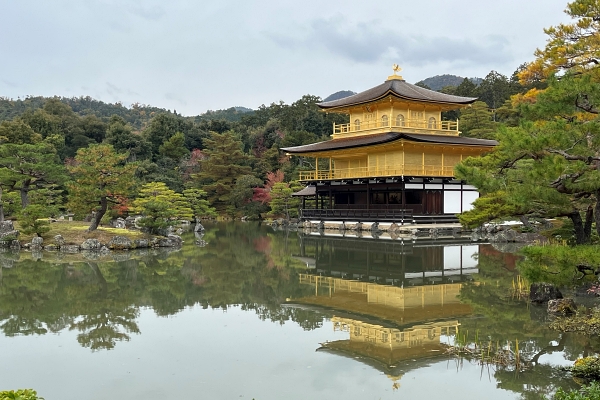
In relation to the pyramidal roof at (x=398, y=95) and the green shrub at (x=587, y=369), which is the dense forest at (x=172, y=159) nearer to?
the pyramidal roof at (x=398, y=95)

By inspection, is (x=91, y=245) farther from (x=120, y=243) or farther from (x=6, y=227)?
(x=6, y=227)

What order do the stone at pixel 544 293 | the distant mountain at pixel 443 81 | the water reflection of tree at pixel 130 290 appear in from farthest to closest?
1. the distant mountain at pixel 443 81
2. the stone at pixel 544 293
3. the water reflection of tree at pixel 130 290

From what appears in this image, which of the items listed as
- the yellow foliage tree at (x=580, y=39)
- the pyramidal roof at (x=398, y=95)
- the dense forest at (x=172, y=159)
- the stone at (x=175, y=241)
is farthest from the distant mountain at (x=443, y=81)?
the yellow foliage tree at (x=580, y=39)

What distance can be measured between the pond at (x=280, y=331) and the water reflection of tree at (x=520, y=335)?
0.08 ft

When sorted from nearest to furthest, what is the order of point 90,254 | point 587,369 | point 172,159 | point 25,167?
point 587,369
point 90,254
point 25,167
point 172,159

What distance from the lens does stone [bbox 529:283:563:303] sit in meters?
9.05

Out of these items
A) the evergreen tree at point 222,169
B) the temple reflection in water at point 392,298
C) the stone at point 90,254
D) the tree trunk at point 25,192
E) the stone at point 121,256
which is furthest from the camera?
the evergreen tree at point 222,169

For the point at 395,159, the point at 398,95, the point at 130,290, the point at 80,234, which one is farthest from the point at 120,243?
the point at 398,95

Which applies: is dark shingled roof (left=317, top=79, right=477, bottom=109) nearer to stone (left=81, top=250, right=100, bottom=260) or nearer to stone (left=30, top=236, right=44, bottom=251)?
stone (left=81, top=250, right=100, bottom=260)

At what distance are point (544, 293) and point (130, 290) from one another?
7.90 metres

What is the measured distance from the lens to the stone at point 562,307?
27.3 feet

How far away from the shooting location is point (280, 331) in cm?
793

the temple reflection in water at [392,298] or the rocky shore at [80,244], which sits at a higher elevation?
the rocky shore at [80,244]

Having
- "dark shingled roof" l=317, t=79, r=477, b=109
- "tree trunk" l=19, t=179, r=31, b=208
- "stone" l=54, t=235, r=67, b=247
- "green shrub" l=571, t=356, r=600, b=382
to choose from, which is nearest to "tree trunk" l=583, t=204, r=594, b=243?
"green shrub" l=571, t=356, r=600, b=382
